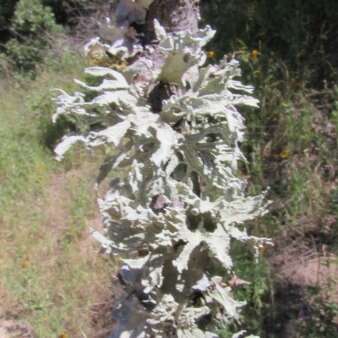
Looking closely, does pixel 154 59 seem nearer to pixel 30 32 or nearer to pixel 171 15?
pixel 171 15

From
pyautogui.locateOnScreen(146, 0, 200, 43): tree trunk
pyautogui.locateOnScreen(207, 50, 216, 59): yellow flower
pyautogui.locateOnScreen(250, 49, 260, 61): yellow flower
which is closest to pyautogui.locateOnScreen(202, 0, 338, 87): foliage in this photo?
pyautogui.locateOnScreen(250, 49, 260, 61): yellow flower

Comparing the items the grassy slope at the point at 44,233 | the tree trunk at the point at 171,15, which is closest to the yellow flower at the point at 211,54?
the grassy slope at the point at 44,233

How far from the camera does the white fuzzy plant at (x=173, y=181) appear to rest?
1.52 meters

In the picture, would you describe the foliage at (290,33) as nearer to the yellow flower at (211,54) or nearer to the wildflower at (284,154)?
the yellow flower at (211,54)

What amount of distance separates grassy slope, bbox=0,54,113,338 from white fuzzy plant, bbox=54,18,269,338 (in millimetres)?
2522

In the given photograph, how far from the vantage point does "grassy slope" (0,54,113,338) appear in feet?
13.9

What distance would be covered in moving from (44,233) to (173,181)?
340 cm

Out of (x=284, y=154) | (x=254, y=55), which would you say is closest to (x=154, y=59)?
(x=284, y=154)

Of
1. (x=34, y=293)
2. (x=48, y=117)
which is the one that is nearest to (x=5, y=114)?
(x=48, y=117)

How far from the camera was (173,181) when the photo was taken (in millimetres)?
1547

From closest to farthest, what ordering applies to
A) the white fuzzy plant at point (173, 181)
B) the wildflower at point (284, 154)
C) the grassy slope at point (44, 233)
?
the white fuzzy plant at point (173, 181) → the grassy slope at point (44, 233) → the wildflower at point (284, 154)

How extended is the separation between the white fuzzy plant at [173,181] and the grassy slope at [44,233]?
2.52 m

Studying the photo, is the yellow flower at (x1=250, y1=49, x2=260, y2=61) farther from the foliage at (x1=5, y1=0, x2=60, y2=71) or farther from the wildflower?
the foliage at (x1=5, y1=0, x2=60, y2=71)

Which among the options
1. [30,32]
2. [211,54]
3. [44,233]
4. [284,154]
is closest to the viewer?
[284,154]
